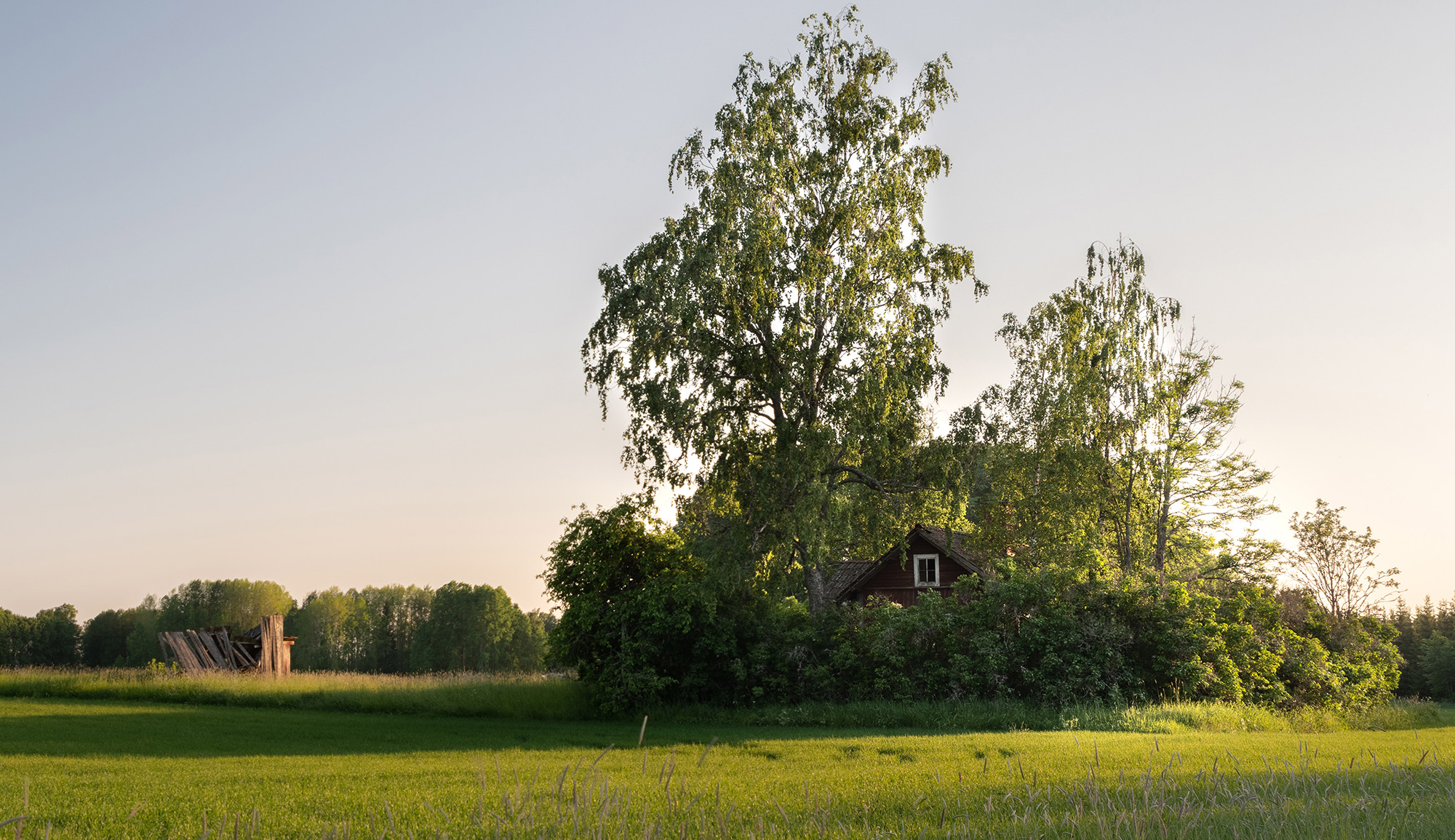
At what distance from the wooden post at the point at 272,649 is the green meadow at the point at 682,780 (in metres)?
8.90

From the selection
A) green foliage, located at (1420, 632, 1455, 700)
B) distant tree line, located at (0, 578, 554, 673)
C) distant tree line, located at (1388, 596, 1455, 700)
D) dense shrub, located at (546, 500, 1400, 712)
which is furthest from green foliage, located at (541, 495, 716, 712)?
distant tree line, located at (0, 578, 554, 673)

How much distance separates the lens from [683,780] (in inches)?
135

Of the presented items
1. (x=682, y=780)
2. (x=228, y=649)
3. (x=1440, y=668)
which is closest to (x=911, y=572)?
(x=228, y=649)

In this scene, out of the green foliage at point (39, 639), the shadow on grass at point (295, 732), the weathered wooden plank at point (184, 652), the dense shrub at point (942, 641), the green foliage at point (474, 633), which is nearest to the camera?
the shadow on grass at point (295, 732)

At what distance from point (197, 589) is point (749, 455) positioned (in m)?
93.7

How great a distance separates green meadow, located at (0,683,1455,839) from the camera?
11.2ft

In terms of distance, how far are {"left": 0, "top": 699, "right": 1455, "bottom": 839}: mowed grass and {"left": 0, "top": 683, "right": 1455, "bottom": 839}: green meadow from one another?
0.04 m

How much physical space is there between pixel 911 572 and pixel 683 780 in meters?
38.5

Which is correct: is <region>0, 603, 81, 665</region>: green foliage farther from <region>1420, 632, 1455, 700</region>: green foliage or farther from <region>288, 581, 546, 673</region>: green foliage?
<region>1420, 632, 1455, 700</region>: green foliage

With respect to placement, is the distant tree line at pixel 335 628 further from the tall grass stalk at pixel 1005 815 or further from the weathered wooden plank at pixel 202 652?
the tall grass stalk at pixel 1005 815

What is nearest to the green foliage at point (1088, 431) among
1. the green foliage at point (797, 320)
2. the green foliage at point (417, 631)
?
the green foliage at point (797, 320)

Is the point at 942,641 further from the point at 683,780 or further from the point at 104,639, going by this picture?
the point at 104,639

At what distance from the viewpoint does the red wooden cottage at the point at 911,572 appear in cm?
3903

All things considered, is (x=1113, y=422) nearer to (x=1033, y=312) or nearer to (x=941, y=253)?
(x=1033, y=312)
